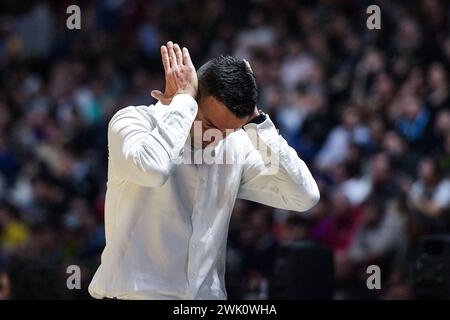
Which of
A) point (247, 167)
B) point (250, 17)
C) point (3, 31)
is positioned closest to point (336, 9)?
point (250, 17)

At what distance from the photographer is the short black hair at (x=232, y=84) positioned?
3.86 meters

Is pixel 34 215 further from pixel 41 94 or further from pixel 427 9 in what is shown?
pixel 427 9

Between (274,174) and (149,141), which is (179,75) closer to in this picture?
(149,141)

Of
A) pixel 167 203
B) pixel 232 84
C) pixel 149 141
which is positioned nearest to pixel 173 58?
pixel 232 84

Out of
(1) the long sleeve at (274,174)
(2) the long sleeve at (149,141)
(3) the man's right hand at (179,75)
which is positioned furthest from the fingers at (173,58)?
(1) the long sleeve at (274,174)

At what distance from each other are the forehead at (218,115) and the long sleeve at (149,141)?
0.07 metres

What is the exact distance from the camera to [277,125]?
1041 cm

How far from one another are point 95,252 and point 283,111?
2.22m

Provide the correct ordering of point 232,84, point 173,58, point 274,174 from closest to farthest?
point 232,84
point 173,58
point 274,174

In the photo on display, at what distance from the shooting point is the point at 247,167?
13.6 feet

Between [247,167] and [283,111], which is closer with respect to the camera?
[247,167]

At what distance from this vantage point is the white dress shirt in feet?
12.3

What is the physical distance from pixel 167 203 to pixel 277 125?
6558 mm
